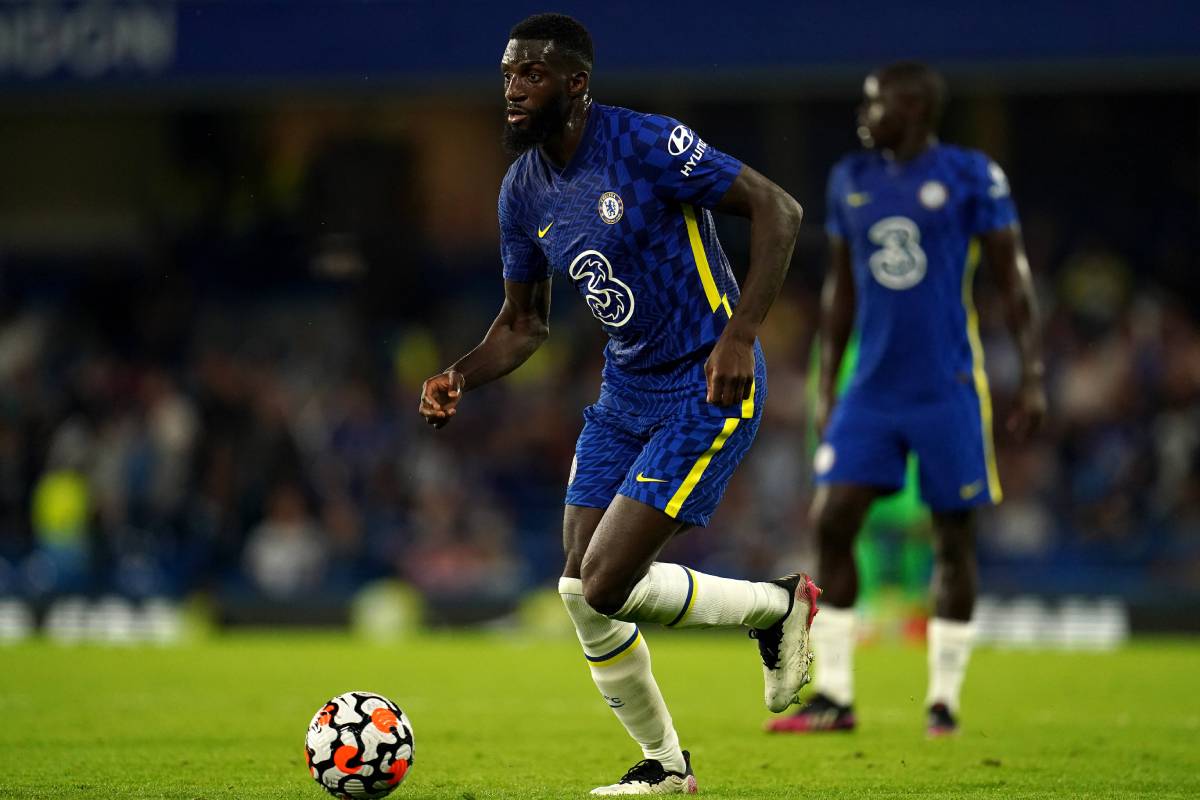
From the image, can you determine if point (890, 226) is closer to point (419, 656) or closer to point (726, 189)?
point (726, 189)

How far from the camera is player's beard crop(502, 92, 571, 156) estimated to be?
5.50 m

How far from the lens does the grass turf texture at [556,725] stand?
5.97m

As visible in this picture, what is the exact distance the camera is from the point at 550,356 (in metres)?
18.2

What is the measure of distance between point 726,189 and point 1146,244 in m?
12.9

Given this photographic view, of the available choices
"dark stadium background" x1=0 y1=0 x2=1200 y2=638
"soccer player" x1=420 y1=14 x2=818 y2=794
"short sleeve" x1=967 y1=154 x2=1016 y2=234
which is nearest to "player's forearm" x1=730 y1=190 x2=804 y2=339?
"soccer player" x1=420 y1=14 x2=818 y2=794

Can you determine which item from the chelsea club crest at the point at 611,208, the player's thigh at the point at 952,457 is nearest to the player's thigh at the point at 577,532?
the chelsea club crest at the point at 611,208

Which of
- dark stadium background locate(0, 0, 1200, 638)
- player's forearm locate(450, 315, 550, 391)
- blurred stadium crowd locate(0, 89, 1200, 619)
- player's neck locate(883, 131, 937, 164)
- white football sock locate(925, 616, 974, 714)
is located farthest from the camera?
blurred stadium crowd locate(0, 89, 1200, 619)

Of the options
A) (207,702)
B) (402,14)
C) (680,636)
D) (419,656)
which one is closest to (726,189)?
(207,702)

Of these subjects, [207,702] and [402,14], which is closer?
[207,702]

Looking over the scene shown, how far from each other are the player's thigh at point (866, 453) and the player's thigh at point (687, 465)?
206 centimetres

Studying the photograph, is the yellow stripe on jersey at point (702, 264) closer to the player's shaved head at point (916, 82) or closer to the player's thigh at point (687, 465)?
the player's thigh at point (687, 465)

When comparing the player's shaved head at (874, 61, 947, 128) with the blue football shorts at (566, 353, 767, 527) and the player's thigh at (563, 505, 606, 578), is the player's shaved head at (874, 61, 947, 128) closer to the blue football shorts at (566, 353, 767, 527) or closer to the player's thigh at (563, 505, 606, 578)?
the blue football shorts at (566, 353, 767, 527)

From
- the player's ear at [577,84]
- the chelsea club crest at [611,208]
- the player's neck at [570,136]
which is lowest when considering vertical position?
the chelsea club crest at [611,208]

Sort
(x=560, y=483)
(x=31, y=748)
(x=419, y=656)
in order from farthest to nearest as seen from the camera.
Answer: (x=560, y=483) < (x=419, y=656) < (x=31, y=748)
